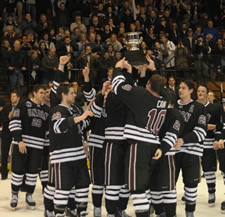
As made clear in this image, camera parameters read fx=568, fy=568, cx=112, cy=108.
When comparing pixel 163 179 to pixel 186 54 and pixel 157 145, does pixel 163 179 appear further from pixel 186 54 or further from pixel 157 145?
pixel 186 54

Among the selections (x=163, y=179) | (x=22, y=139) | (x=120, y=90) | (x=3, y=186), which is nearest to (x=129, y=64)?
(x=120, y=90)

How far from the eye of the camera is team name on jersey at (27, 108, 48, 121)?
800 cm

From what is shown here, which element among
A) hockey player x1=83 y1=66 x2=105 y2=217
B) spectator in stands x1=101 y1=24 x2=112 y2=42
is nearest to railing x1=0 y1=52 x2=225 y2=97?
spectator in stands x1=101 y1=24 x2=112 y2=42

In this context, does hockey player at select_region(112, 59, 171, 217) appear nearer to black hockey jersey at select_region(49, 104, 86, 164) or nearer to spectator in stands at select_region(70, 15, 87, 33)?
black hockey jersey at select_region(49, 104, 86, 164)

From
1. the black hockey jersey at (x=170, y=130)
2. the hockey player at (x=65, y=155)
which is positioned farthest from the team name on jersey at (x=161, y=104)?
the hockey player at (x=65, y=155)

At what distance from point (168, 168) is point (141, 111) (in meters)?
0.86

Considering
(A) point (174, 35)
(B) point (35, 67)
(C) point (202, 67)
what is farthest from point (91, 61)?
(A) point (174, 35)

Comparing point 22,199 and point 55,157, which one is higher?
A: point 55,157

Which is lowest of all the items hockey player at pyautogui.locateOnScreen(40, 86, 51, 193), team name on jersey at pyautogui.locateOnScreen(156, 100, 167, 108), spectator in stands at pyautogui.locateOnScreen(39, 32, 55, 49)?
hockey player at pyautogui.locateOnScreen(40, 86, 51, 193)

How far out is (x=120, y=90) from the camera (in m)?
6.25

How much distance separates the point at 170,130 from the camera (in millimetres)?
6465

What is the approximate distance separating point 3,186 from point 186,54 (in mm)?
7427

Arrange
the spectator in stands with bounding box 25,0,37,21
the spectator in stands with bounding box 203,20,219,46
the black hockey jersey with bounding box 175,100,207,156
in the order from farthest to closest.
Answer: the spectator in stands with bounding box 203,20,219,46
the spectator in stands with bounding box 25,0,37,21
the black hockey jersey with bounding box 175,100,207,156

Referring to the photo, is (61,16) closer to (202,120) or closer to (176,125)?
(202,120)
